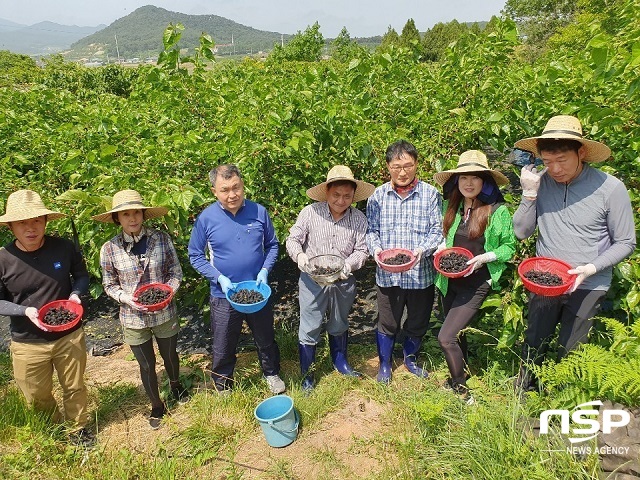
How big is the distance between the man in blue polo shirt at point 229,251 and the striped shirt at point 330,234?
0.21m

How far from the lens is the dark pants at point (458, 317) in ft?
9.92

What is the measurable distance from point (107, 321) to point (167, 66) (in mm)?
2756

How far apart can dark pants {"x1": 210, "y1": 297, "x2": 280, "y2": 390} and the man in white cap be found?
34.8 inches

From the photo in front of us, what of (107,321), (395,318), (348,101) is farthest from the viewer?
(107,321)

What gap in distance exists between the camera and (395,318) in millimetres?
3438

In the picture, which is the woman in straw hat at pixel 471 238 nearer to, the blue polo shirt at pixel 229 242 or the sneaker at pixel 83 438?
the blue polo shirt at pixel 229 242

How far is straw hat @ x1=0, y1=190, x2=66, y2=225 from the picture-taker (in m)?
2.62

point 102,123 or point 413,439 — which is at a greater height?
point 102,123

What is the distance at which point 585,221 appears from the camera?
2467mm

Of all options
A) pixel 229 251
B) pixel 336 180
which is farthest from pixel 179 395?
pixel 336 180

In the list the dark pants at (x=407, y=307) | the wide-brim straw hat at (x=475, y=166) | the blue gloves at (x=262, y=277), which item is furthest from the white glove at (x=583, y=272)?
the blue gloves at (x=262, y=277)

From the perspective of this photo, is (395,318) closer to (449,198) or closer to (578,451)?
(449,198)

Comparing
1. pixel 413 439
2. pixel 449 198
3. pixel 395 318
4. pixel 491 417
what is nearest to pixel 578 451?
pixel 491 417

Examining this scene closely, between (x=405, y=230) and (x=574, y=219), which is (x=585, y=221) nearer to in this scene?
(x=574, y=219)
